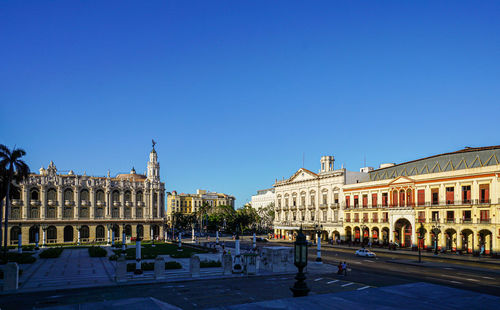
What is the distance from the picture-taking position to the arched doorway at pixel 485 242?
54.3 meters

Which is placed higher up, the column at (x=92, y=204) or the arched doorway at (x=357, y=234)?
the column at (x=92, y=204)

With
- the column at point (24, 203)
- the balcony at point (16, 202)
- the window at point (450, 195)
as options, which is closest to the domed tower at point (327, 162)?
the window at point (450, 195)

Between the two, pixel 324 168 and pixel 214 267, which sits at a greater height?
pixel 324 168

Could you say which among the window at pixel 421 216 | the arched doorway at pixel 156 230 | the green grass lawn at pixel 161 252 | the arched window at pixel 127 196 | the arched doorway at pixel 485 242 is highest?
the arched window at pixel 127 196

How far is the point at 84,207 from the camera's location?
8550 cm

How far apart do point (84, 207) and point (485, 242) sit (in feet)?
241

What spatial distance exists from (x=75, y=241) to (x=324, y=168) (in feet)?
178

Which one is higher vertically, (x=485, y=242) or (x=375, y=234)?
(x=485, y=242)

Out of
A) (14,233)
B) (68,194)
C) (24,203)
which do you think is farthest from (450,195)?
(14,233)

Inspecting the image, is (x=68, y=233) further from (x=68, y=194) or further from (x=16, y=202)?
(x=16, y=202)

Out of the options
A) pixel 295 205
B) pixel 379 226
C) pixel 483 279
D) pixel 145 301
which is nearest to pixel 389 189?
pixel 379 226

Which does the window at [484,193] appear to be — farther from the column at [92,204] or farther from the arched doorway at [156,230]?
the column at [92,204]

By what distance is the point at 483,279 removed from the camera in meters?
32.6

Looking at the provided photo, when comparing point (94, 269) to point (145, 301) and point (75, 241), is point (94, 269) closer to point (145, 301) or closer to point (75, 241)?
point (145, 301)
